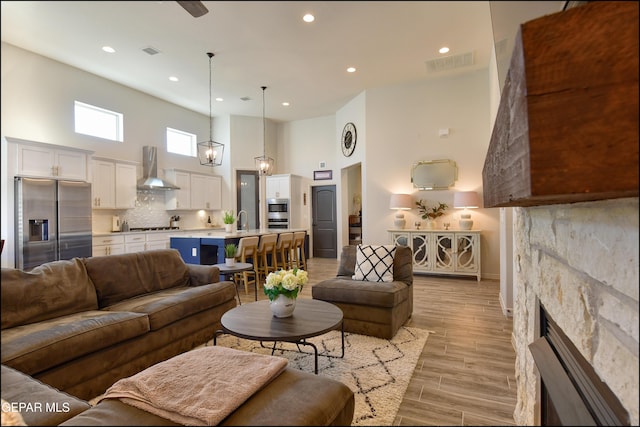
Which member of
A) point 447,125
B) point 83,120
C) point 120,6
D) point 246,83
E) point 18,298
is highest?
point 83,120

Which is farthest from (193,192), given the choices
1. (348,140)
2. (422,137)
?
(422,137)

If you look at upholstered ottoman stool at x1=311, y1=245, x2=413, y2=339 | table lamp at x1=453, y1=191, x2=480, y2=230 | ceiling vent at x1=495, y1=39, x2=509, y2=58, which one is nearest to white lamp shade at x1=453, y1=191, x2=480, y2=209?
table lamp at x1=453, y1=191, x2=480, y2=230

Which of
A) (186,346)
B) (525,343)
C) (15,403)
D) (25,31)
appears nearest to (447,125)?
(525,343)

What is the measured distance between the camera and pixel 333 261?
26.1 feet

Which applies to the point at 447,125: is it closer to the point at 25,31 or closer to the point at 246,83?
the point at 246,83

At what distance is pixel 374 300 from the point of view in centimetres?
281

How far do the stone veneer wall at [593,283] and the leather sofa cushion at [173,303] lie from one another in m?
2.50

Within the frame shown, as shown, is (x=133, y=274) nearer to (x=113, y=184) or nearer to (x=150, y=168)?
(x=113, y=184)

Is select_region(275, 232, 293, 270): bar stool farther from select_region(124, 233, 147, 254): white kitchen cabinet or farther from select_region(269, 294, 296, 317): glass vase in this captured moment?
select_region(269, 294, 296, 317): glass vase

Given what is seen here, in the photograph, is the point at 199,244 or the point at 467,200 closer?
the point at 467,200

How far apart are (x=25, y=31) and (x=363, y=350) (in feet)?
9.07

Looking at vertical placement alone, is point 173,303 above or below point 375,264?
below

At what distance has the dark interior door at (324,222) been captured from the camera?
28.0 ft

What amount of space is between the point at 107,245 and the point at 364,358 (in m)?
5.53
